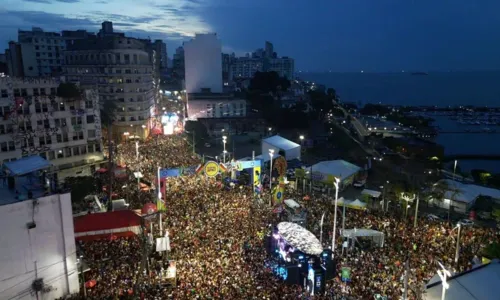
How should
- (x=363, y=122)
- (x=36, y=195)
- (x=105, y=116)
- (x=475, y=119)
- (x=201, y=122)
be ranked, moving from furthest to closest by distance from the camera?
(x=475, y=119) < (x=363, y=122) < (x=201, y=122) < (x=105, y=116) < (x=36, y=195)

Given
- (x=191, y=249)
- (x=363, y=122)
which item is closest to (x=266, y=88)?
(x=363, y=122)

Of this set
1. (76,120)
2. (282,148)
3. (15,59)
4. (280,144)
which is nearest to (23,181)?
(76,120)

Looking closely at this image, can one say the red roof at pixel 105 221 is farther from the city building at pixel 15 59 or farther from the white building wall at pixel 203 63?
the white building wall at pixel 203 63

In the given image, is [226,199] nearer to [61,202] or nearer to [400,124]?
[61,202]

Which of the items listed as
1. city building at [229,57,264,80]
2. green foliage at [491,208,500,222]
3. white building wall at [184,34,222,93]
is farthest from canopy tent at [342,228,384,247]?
city building at [229,57,264,80]

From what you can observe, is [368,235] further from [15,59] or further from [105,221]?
[15,59]

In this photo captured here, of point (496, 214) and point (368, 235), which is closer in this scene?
point (368, 235)

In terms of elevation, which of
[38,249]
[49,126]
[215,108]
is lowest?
[38,249]
